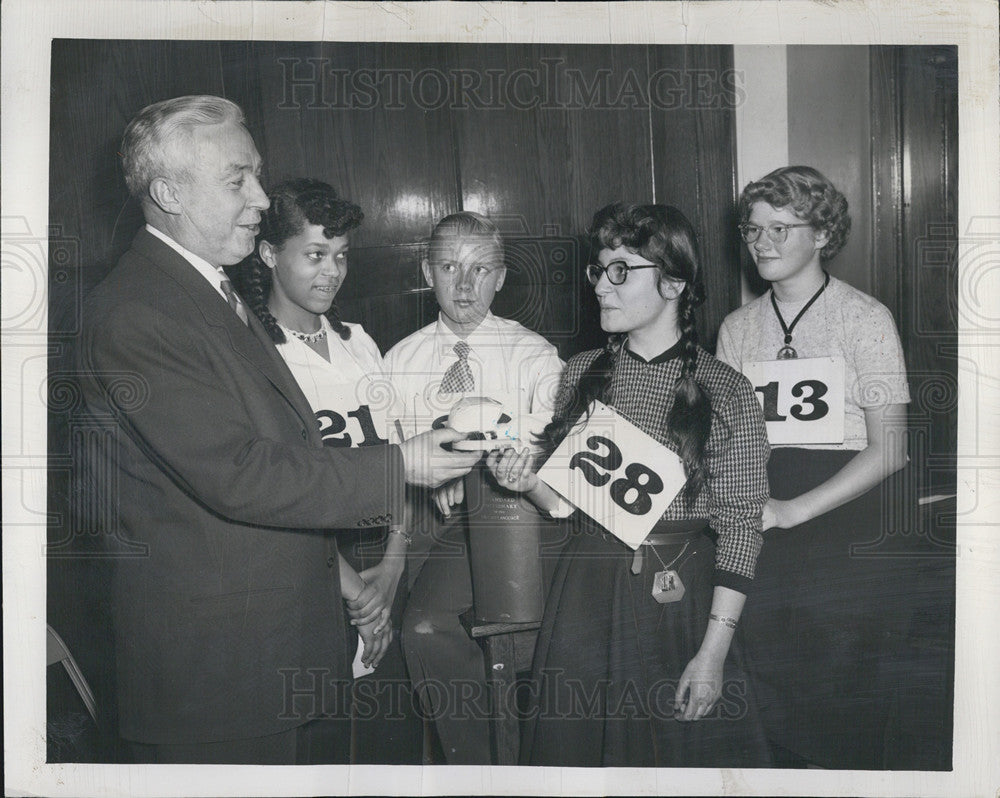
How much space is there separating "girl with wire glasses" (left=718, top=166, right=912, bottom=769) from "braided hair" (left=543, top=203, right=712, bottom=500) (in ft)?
0.37

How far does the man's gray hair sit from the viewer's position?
183 cm

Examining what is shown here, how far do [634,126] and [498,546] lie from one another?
942 mm

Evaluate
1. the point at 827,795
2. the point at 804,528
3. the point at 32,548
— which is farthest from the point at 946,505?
the point at 32,548

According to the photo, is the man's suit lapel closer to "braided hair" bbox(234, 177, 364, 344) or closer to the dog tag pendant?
"braided hair" bbox(234, 177, 364, 344)

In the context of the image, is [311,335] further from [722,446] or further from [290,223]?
[722,446]

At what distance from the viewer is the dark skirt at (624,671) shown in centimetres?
183

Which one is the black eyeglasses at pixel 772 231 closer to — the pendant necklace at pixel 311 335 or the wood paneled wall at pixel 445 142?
the wood paneled wall at pixel 445 142

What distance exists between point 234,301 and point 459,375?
0.48m

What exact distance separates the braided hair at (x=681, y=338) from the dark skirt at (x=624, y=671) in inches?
7.8

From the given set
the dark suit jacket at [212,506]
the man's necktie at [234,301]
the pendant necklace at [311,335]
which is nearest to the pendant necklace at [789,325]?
the dark suit jacket at [212,506]

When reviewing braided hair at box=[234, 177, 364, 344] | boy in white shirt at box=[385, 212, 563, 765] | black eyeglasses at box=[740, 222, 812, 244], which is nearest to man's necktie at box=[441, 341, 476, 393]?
boy in white shirt at box=[385, 212, 563, 765]

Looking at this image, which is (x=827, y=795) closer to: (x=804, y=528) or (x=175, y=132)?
(x=804, y=528)

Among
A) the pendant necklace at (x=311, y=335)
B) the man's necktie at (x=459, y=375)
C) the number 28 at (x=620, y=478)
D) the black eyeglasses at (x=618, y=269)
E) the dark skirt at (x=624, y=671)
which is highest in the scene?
the black eyeglasses at (x=618, y=269)

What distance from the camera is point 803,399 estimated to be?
6.02ft
